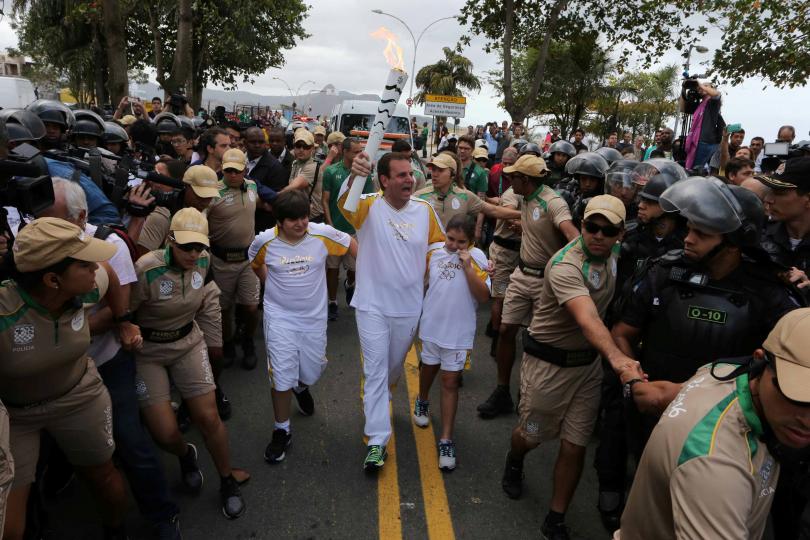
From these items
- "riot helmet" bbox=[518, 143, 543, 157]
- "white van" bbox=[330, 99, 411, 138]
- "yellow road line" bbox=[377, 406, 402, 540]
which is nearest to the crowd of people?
"yellow road line" bbox=[377, 406, 402, 540]

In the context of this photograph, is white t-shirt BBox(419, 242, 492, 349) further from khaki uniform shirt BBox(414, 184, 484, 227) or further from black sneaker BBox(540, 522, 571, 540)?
khaki uniform shirt BBox(414, 184, 484, 227)

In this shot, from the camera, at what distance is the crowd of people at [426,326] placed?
5.31 feet

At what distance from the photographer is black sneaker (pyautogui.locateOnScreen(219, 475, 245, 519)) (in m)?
3.11

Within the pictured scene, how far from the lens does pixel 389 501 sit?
10.9 ft

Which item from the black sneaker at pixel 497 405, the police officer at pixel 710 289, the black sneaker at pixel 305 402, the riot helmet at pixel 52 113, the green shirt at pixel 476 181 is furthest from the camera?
the green shirt at pixel 476 181

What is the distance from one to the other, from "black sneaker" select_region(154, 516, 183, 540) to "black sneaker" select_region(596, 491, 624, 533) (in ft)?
7.85

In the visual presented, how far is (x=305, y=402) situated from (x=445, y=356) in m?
1.20

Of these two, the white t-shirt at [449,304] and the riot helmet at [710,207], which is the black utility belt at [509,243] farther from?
the riot helmet at [710,207]

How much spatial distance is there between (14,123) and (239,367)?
266 centimetres

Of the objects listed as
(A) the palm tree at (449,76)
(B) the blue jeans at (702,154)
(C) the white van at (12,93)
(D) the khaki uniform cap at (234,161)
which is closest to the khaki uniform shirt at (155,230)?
(D) the khaki uniform cap at (234,161)

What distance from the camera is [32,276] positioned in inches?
87.5

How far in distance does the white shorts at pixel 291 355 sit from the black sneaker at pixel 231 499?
28.2 inches

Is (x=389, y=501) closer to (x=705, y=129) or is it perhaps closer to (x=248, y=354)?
(x=248, y=354)

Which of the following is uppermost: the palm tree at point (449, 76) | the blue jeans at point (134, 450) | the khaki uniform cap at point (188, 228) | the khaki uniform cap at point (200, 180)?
the palm tree at point (449, 76)
